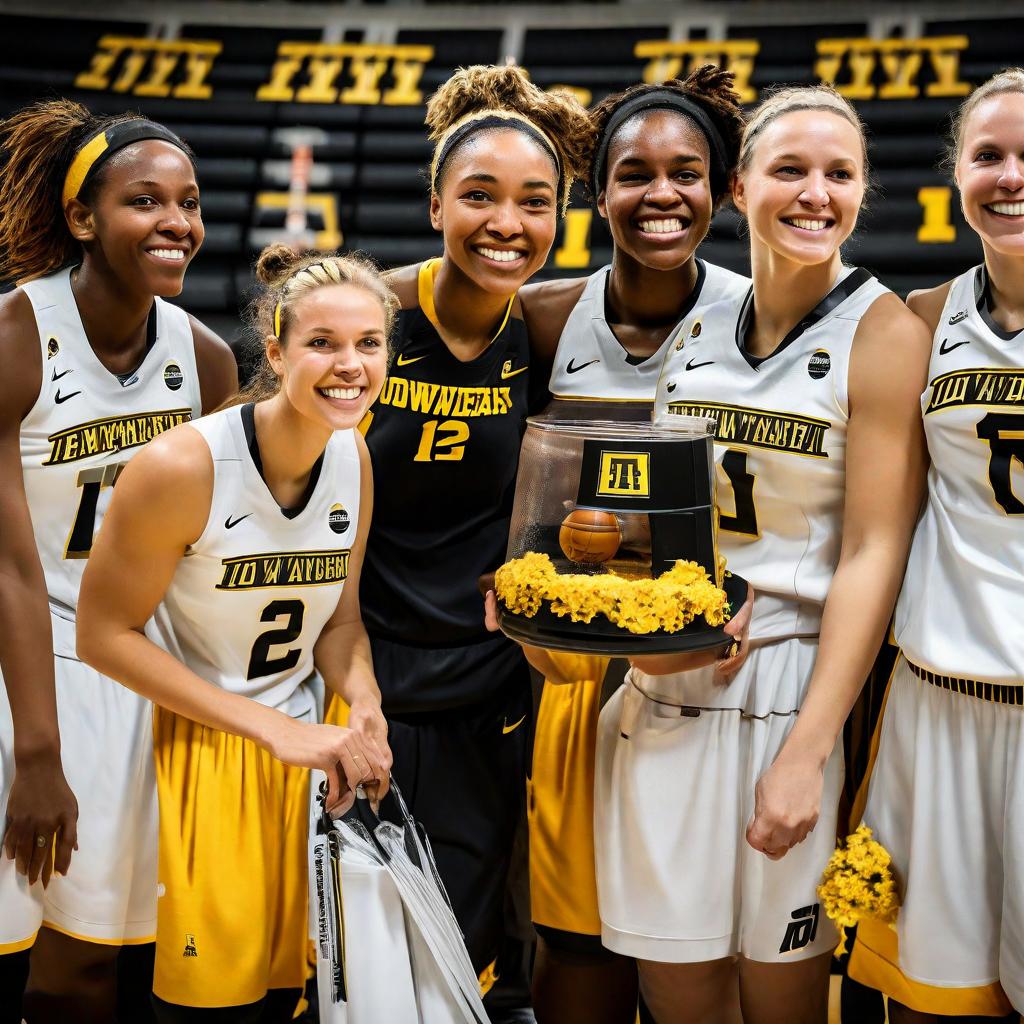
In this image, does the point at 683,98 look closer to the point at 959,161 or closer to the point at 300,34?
the point at 959,161

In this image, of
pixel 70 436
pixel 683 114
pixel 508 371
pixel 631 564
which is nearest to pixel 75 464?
pixel 70 436

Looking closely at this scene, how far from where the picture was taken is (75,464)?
9.00 ft

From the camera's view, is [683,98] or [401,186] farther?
[401,186]

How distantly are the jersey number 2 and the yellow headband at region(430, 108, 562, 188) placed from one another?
1117 millimetres

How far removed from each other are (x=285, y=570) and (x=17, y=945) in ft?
3.24

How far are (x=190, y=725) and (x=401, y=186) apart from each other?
6.07 m

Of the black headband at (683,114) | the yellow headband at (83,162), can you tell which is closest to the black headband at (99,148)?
the yellow headband at (83,162)

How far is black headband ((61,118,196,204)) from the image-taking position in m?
2.82

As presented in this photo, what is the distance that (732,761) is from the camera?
234 centimetres

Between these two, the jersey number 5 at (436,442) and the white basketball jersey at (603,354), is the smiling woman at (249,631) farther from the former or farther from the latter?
the white basketball jersey at (603,354)

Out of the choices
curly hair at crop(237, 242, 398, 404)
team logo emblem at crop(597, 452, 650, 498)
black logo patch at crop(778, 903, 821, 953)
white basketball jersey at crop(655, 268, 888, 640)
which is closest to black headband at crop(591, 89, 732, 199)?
white basketball jersey at crop(655, 268, 888, 640)

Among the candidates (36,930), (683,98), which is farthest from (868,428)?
(36,930)

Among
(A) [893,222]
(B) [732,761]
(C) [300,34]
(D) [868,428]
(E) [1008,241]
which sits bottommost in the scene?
(B) [732,761]

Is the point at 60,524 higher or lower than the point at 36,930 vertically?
higher
